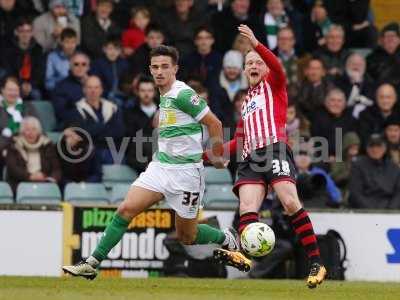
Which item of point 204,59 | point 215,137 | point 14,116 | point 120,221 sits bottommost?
point 120,221

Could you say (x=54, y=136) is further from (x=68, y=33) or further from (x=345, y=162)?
(x=345, y=162)

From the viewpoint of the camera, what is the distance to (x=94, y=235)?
15641 millimetres

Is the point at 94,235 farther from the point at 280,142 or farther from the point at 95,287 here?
the point at 280,142

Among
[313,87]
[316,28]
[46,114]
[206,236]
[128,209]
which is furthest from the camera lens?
[316,28]

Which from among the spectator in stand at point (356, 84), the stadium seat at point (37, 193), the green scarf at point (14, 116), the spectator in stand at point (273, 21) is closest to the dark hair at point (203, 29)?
the spectator in stand at point (273, 21)

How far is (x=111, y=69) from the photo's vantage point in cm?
1855

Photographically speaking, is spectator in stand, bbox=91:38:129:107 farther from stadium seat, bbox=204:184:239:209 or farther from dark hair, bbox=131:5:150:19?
stadium seat, bbox=204:184:239:209

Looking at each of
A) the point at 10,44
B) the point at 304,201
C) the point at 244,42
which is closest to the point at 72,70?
the point at 10,44

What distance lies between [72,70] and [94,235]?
3.35 metres

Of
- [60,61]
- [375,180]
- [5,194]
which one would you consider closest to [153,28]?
[60,61]

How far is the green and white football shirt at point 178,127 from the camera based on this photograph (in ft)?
39.0

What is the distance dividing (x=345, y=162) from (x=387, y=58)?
2.65 meters

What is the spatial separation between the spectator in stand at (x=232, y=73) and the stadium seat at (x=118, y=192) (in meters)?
2.61

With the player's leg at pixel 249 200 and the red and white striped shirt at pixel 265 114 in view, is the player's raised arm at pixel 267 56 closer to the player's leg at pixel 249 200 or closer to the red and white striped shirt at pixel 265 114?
the red and white striped shirt at pixel 265 114
